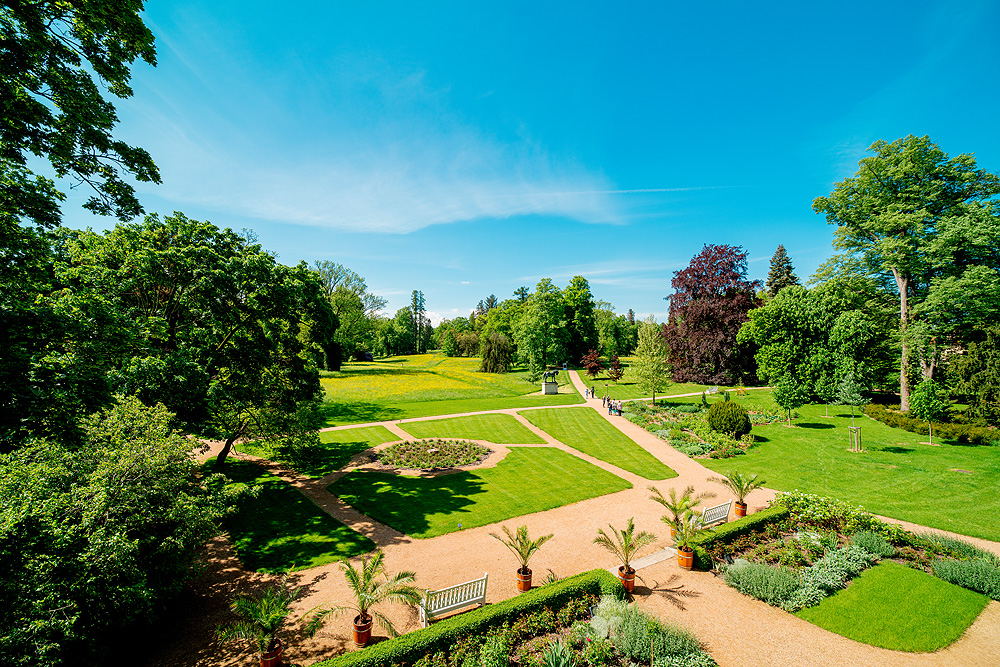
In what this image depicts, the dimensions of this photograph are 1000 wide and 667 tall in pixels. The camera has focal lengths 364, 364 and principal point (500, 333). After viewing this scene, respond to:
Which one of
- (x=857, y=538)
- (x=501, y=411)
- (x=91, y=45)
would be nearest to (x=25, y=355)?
(x=91, y=45)

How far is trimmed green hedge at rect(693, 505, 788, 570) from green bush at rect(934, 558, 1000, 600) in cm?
341

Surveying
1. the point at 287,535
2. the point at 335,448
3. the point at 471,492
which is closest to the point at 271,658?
the point at 287,535

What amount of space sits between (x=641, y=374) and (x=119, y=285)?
30066 millimetres

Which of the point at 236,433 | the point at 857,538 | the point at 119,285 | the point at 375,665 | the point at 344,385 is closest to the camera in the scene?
the point at 375,665

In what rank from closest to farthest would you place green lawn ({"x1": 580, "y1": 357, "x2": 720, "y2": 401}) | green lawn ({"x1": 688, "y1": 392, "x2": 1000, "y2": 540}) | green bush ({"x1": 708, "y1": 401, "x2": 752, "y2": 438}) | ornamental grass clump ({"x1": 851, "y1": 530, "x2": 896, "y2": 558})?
ornamental grass clump ({"x1": 851, "y1": 530, "x2": 896, "y2": 558}) < green lawn ({"x1": 688, "y1": 392, "x2": 1000, "y2": 540}) < green bush ({"x1": 708, "y1": 401, "x2": 752, "y2": 438}) < green lawn ({"x1": 580, "y1": 357, "x2": 720, "y2": 401})

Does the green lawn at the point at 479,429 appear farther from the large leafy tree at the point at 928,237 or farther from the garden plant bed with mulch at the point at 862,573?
the large leafy tree at the point at 928,237

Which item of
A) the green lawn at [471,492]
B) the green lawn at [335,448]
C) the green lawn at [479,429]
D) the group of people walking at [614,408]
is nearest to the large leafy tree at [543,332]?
the group of people walking at [614,408]

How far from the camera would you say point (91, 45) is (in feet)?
25.8

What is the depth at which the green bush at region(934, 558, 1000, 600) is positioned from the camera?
8.73 meters

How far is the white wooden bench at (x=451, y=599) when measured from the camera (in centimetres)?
771

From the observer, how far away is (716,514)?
11.8 m

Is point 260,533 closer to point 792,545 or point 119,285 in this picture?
point 119,285

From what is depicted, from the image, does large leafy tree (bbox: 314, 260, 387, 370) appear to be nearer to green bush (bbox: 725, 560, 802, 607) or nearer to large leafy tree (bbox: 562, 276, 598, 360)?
large leafy tree (bbox: 562, 276, 598, 360)

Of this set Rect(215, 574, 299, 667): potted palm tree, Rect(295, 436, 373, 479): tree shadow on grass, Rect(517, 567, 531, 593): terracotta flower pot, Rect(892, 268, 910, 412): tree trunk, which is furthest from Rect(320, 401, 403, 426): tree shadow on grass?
Rect(892, 268, 910, 412): tree trunk
